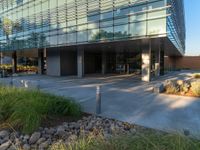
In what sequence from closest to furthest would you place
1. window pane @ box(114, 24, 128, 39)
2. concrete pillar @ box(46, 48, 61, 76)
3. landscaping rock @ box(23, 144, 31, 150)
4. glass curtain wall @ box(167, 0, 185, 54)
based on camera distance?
landscaping rock @ box(23, 144, 31, 150) < glass curtain wall @ box(167, 0, 185, 54) < window pane @ box(114, 24, 128, 39) < concrete pillar @ box(46, 48, 61, 76)

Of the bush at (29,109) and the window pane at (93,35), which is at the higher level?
the window pane at (93,35)

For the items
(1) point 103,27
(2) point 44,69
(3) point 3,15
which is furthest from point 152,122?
(3) point 3,15

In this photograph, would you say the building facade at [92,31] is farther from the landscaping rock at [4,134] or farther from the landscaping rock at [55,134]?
the landscaping rock at [4,134]

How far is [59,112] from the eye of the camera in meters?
7.11

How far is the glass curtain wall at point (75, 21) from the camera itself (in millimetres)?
17078

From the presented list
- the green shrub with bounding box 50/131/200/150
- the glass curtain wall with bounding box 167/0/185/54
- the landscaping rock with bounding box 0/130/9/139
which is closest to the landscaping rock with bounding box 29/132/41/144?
the landscaping rock with bounding box 0/130/9/139

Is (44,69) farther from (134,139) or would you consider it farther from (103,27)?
(134,139)

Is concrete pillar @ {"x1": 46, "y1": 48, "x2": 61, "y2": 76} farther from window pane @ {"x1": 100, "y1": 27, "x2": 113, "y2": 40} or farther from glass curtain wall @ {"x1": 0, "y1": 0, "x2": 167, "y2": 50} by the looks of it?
window pane @ {"x1": 100, "y1": 27, "x2": 113, "y2": 40}

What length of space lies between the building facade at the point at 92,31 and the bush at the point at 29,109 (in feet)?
36.7

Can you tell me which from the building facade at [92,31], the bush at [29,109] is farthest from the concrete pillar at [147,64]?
the bush at [29,109]

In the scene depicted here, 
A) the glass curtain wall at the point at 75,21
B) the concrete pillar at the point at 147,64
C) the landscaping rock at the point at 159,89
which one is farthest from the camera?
the concrete pillar at the point at 147,64

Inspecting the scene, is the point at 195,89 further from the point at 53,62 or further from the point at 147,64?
the point at 53,62

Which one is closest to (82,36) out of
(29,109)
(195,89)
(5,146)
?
(195,89)

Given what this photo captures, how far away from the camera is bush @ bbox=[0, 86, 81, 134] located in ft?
18.6
